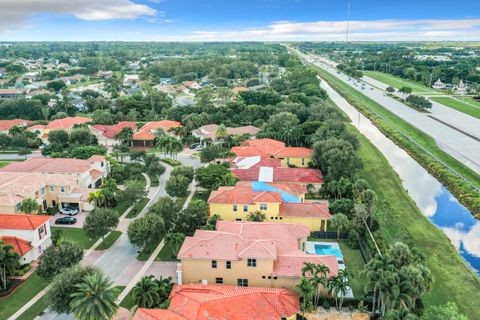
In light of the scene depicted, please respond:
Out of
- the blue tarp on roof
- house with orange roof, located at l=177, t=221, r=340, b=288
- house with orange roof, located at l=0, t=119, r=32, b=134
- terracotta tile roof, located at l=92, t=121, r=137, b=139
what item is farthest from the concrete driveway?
house with orange roof, located at l=0, t=119, r=32, b=134

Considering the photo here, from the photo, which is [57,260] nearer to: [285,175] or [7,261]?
[7,261]

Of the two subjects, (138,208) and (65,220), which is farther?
(138,208)

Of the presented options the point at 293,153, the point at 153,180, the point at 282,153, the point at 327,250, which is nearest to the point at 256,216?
the point at 327,250

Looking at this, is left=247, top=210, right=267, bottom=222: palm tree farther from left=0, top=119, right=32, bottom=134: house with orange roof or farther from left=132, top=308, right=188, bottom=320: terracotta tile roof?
left=0, top=119, right=32, bottom=134: house with orange roof

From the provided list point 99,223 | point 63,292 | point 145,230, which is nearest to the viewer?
point 63,292

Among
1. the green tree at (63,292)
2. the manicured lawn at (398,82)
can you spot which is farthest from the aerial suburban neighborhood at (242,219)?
the manicured lawn at (398,82)

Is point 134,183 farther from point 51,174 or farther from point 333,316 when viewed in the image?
point 333,316

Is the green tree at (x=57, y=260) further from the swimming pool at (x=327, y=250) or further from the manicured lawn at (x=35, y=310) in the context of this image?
the swimming pool at (x=327, y=250)
